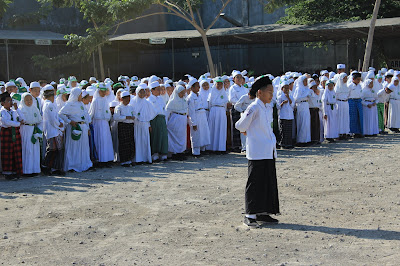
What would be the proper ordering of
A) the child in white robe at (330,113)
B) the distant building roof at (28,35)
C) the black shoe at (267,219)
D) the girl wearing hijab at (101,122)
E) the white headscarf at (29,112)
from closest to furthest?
1. the black shoe at (267,219)
2. the white headscarf at (29,112)
3. the girl wearing hijab at (101,122)
4. the child in white robe at (330,113)
5. the distant building roof at (28,35)

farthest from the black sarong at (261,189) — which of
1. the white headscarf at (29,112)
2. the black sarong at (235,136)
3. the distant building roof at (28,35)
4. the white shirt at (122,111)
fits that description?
the distant building roof at (28,35)

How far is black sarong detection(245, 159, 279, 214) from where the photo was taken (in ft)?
24.0

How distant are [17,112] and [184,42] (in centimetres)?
2011

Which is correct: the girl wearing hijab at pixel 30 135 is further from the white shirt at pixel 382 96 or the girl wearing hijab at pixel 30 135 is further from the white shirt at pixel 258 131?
the white shirt at pixel 382 96

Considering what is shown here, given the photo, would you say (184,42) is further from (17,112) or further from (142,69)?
(17,112)

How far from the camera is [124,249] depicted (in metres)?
6.43

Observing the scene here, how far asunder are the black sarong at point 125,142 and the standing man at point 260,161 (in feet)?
18.2

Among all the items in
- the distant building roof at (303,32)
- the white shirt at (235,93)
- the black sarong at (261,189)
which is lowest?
the black sarong at (261,189)

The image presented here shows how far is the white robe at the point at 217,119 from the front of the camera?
47.2ft

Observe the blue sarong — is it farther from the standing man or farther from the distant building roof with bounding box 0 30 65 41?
the distant building roof with bounding box 0 30 65 41

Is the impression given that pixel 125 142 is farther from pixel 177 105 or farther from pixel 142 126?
pixel 177 105

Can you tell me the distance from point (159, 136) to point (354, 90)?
6.12m

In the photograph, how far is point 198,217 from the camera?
7.80 m

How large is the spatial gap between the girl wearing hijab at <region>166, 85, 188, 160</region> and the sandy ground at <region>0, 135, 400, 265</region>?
1.49 metres
